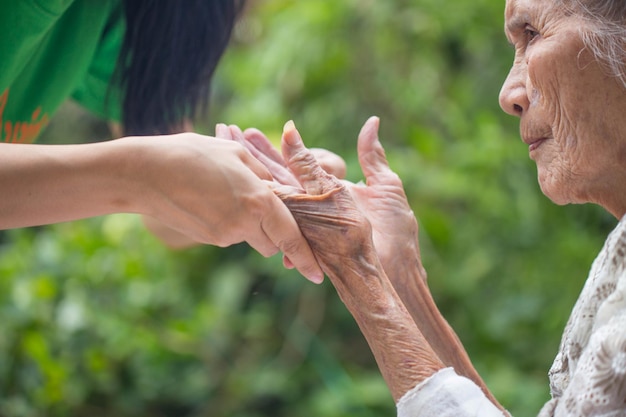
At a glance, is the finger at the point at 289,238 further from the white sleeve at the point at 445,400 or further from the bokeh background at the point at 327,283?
the bokeh background at the point at 327,283

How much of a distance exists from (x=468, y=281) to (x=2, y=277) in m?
1.59

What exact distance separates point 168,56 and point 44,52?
0.22 meters

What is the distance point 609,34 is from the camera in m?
1.02

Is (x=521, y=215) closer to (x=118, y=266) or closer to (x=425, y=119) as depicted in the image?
Answer: (x=425, y=119)

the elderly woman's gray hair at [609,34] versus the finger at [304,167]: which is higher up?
the elderly woman's gray hair at [609,34]

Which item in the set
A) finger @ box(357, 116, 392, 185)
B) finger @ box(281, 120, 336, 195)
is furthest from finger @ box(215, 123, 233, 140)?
finger @ box(357, 116, 392, 185)

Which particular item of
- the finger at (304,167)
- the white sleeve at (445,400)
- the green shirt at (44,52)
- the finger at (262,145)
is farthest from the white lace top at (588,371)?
the green shirt at (44,52)

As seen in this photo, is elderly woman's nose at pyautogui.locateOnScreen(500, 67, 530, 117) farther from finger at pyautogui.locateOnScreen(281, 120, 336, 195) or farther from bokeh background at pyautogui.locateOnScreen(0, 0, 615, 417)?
bokeh background at pyautogui.locateOnScreen(0, 0, 615, 417)

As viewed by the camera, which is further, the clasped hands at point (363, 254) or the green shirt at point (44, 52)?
the green shirt at point (44, 52)

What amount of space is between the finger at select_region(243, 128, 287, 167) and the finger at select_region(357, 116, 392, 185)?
0.43 feet

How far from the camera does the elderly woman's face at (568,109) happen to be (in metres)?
1.04

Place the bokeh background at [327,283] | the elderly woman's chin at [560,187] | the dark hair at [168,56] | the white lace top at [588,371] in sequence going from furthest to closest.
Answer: the bokeh background at [327,283]
the dark hair at [168,56]
the elderly woman's chin at [560,187]
the white lace top at [588,371]

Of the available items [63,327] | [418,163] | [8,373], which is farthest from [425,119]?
[8,373]

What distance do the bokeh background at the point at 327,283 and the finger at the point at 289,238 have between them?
1.57 metres
